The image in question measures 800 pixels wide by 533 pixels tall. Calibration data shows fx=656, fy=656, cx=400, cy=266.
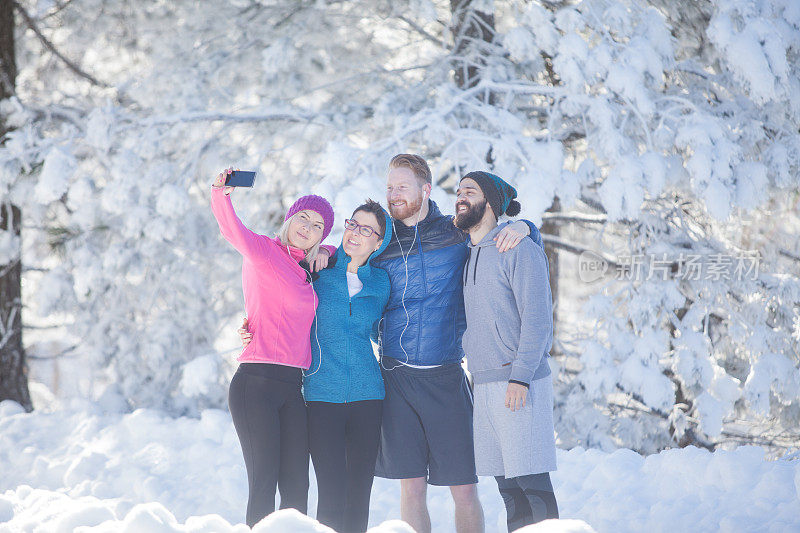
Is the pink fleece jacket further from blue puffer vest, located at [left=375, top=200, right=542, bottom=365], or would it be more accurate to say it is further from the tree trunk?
the tree trunk

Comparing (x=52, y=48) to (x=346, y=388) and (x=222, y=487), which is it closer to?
(x=222, y=487)

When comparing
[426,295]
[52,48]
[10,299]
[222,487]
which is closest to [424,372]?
[426,295]

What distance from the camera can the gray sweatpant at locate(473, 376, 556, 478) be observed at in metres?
3.02

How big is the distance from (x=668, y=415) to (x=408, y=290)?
14.6 ft

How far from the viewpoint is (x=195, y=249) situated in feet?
23.9

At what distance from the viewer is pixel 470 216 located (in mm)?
3232

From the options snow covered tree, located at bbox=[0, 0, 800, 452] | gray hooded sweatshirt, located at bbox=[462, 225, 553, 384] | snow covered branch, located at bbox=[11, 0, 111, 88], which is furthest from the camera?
snow covered branch, located at bbox=[11, 0, 111, 88]

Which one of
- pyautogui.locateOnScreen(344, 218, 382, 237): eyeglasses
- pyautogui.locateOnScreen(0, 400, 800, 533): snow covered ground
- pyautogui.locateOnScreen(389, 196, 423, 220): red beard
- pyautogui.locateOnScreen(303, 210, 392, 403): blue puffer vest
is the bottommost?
pyautogui.locateOnScreen(0, 400, 800, 533): snow covered ground

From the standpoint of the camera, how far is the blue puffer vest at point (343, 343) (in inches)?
124

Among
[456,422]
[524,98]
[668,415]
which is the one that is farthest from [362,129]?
[668,415]

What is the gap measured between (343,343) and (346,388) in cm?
22

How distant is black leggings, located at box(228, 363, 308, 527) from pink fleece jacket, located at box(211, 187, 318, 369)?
75 mm

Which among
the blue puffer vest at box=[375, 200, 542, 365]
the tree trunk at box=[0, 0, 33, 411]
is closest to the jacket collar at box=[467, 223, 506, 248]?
the blue puffer vest at box=[375, 200, 542, 365]

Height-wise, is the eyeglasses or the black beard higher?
the black beard
